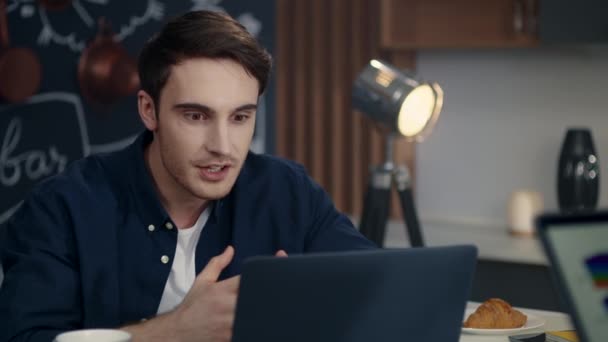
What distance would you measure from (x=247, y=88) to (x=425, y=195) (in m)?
2.30

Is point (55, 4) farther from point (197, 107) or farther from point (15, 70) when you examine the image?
point (197, 107)

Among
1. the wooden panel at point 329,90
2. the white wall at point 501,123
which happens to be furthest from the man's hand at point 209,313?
the wooden panel at point 329,90

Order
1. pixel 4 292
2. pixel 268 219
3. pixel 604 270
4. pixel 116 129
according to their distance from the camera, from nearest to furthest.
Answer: pixel 604 270
pixel 4 292
pixel 268 219
pixel 116 129

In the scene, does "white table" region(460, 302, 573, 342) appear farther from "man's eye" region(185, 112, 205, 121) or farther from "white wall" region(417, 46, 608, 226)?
"white wall" region(417, 46, 608, 226)

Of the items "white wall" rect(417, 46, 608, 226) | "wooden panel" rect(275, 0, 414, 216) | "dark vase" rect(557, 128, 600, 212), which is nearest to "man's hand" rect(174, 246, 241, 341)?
"dark vase" rect(557, 128, 600, 212)

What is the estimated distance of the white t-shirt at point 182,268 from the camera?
75.7 inches

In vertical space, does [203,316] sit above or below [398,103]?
below

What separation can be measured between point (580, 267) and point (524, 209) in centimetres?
267

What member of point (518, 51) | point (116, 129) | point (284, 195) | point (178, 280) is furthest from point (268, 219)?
point (518, 51)

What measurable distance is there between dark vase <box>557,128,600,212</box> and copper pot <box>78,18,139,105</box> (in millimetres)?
1516

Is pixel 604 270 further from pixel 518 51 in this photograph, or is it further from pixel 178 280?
pixel 518 51

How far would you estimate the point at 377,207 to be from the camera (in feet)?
10.1

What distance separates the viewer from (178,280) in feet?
6.35

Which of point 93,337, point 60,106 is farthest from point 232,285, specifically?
point 60,106
